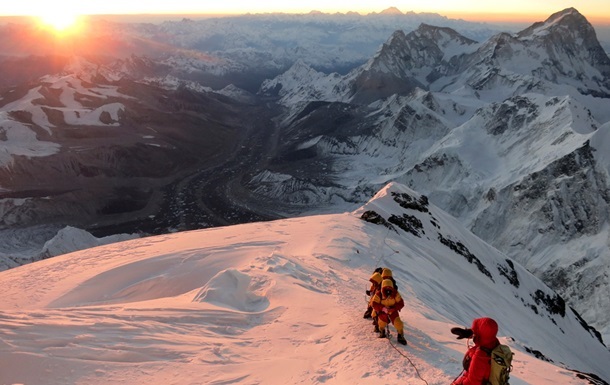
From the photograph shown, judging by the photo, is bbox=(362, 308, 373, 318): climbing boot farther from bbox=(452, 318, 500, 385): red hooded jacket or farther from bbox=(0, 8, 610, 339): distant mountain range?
bbox=(0, 8, 610, 339): distant mountain range

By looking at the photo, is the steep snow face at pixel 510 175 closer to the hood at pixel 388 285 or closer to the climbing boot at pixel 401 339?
the climbing boot at pixel 401 339

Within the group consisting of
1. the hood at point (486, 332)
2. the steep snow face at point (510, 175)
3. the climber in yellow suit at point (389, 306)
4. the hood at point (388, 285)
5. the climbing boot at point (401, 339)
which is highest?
the hood at point (486, 332)

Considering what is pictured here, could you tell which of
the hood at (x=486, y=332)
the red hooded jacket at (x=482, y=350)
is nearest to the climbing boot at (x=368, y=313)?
the red hooded jacket at (x=482, y=350)

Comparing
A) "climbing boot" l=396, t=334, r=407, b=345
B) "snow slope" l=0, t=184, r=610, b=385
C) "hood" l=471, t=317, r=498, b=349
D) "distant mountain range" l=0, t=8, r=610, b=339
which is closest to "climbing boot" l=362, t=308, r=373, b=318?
"snow slope" l=0, t=184, r=610, b=385

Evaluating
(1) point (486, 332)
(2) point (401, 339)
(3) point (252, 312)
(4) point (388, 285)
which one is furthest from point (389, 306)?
(3) point (252, 312)

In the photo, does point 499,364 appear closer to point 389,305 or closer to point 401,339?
point 389,305
